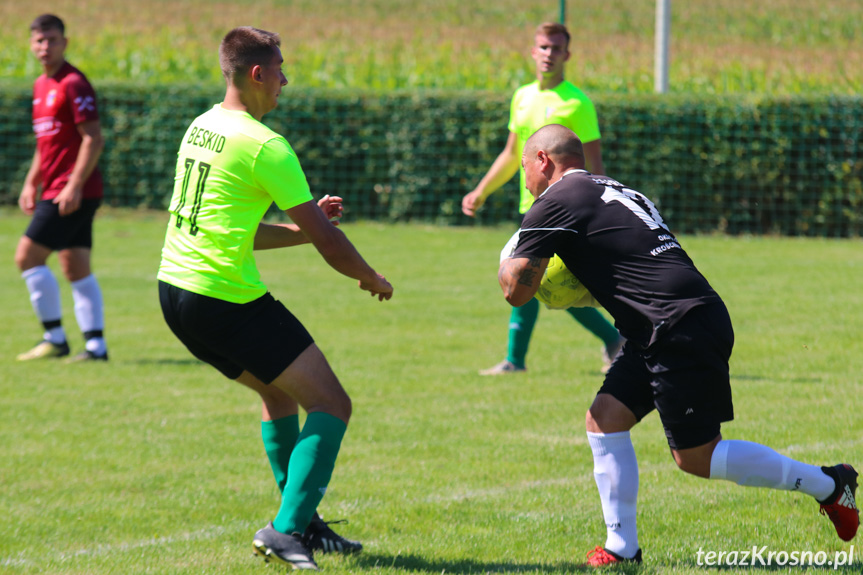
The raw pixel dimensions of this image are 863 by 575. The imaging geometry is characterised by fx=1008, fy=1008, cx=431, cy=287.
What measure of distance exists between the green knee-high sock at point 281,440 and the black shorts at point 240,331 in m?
0.46

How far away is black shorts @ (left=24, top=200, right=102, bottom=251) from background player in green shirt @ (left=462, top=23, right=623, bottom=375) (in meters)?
3.32

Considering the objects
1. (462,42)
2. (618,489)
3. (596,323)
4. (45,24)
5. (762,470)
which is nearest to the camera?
(762,470)

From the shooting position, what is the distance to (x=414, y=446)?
19.9 ft

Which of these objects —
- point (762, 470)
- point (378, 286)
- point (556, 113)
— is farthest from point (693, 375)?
point (556, 113)

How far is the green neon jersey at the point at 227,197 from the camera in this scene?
389cm

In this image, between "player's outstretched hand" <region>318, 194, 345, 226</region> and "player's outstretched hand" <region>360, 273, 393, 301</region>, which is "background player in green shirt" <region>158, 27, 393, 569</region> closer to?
"player's outstretched hand" <region>360, 273, 393, 301</region>

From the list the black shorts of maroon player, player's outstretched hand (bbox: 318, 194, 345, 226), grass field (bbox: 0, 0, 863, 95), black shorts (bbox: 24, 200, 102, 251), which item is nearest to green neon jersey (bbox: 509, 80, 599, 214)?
player's outstretched hand (bbox: 318, 194, 345, 226)

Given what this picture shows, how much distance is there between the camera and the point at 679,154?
16.1m

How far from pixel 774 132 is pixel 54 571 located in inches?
549

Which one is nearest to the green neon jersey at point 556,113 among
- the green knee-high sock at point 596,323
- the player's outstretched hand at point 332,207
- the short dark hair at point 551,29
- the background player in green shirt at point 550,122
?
the background player in green shirt at point 550,122

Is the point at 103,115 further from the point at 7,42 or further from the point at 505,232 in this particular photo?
the point at 7,42

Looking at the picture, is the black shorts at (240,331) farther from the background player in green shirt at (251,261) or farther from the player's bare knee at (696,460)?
the player's bare knee at (696,460)

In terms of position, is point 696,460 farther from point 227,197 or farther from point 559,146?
point 227,197

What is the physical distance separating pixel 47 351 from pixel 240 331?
5.40 m
